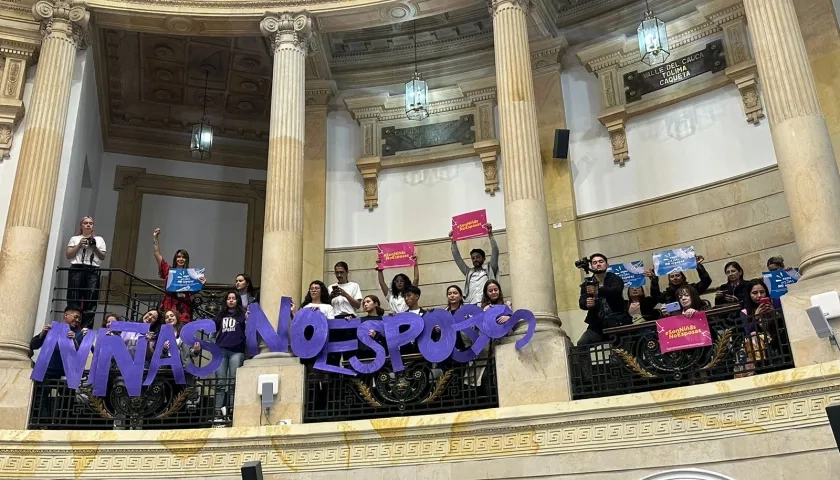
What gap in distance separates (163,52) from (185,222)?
3.50 metres

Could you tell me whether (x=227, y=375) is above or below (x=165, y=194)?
below

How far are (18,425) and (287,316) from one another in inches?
140

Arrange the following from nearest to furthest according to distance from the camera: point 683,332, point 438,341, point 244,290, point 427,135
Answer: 1. point 683,332
2. point 438,341
3. point 244,290
4. point 427,135

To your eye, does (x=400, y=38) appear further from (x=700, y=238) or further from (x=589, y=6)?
(x=700, y=238)

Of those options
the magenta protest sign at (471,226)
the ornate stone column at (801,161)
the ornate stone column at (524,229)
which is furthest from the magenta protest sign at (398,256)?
the ornate stone column at (801,161)

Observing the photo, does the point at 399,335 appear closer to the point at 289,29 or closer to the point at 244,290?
the point at 244,290

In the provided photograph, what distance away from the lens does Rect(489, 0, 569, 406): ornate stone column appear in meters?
9.83

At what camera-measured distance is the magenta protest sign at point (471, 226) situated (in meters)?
11.3

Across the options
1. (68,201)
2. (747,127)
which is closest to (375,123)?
(68,201)

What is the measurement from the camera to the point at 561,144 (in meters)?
14.0

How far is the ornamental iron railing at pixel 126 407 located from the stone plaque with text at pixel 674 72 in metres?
8.42

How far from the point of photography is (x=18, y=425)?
10305 millimetres

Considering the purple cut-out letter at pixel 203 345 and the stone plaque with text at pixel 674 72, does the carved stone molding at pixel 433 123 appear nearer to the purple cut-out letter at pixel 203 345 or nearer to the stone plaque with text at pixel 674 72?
the stone plaque with text at pixel 674 72

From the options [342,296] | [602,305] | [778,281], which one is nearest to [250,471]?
[342,296]
